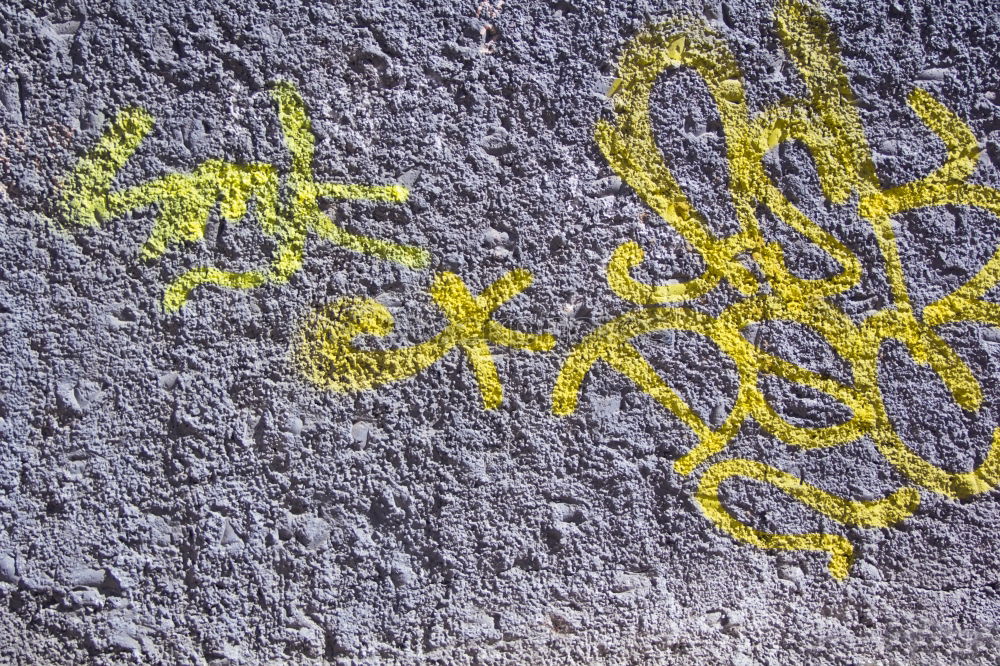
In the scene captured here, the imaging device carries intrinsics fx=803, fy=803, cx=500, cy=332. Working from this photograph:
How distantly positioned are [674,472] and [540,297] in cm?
40

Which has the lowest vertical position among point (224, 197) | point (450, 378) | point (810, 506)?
point (810, 506)

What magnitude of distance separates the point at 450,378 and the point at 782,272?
63 centimetres

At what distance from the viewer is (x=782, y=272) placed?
4.81 feet

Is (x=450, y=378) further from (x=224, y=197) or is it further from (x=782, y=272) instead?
(x=782, y=272)

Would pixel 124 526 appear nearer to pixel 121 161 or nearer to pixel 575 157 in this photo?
pixel 121 161

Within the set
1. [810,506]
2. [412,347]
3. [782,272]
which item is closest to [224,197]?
[412,347]

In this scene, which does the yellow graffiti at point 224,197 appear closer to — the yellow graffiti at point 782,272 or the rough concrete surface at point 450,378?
the rough concrete surface at point 450,378

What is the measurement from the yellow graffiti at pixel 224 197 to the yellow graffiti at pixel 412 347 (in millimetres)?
106

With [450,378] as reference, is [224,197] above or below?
→ above

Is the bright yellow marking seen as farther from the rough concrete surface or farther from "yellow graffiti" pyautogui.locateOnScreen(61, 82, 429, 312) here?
"yellow graffiti" pyautogui.locateOnScreen(61, 82, 429, 312)

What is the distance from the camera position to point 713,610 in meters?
1.47

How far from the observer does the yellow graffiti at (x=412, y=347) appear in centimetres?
143

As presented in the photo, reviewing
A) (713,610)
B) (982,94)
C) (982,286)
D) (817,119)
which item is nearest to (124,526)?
(713,610)

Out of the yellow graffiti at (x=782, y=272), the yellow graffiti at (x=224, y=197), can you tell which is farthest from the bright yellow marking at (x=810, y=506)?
the yellow graffiti at (x=224, y=197)
